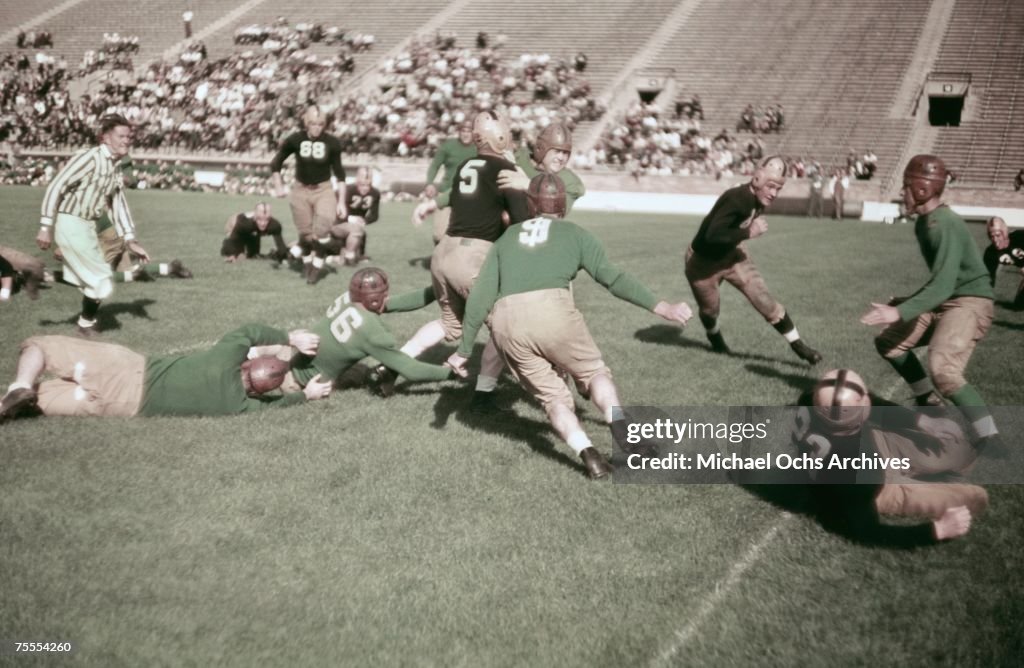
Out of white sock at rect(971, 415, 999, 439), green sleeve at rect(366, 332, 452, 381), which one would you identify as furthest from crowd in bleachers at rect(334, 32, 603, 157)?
white sock at rect(971, 415, 999, 439)

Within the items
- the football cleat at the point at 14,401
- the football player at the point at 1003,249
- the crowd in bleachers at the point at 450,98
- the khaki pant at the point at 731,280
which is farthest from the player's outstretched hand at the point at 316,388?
the crowd in bleachers at the point at 450,98

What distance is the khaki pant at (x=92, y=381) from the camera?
5879 millimetres

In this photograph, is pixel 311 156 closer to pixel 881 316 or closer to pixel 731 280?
pixel 731 280

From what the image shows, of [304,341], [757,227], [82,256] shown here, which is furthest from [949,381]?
[82,256]

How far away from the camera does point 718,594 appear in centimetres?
409

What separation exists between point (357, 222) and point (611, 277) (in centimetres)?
1006

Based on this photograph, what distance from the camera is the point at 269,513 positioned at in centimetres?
477

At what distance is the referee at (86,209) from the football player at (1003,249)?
30.1 ft

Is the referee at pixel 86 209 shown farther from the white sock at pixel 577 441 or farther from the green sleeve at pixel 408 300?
the white sock at pixel 577 441

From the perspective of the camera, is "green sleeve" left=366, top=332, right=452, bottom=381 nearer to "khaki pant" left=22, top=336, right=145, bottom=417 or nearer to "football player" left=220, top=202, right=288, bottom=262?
"khaki pant" left=22, top=336, right=145, bottom=417

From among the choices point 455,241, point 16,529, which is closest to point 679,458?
point 455,241

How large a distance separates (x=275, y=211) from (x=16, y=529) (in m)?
20.2

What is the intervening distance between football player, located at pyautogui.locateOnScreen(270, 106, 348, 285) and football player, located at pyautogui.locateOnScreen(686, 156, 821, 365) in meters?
5.44

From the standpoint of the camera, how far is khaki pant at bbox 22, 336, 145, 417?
5879mm
